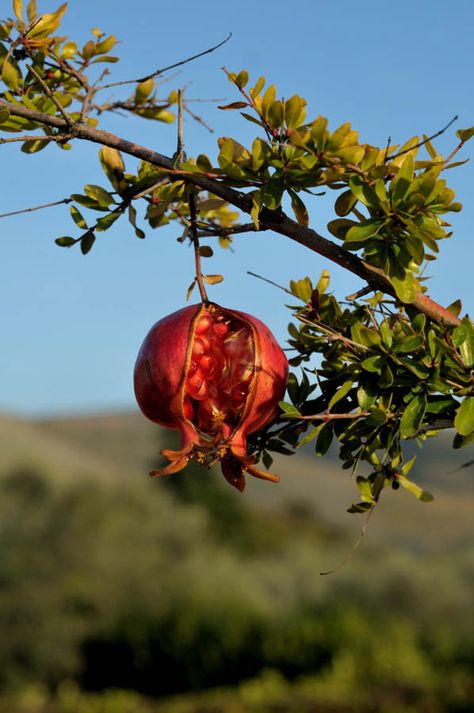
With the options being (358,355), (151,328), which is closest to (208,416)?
(151,328)

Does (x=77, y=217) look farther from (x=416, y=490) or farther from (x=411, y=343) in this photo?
(x=416, y=490)

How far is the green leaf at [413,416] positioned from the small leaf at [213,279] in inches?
15.7

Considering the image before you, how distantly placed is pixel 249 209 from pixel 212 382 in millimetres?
298

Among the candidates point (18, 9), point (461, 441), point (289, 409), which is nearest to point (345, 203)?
point (289, 409)

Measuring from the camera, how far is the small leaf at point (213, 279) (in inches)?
63.2

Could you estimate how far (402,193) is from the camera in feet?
4.66

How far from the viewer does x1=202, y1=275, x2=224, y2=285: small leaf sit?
5.27ft

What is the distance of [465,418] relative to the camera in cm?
150

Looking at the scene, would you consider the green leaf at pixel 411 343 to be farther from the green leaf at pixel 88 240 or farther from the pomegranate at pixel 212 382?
the green leaf at pixel 88 240

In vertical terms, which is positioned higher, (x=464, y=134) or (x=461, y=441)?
(x=464, y=134)

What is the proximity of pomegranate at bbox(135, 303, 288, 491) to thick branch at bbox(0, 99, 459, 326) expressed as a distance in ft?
0.54

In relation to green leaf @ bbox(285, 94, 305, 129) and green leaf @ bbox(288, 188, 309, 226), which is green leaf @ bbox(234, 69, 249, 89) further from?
green leaf @ bbox(288, 188, 309, 226)

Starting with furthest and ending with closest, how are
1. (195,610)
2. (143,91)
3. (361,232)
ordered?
(195,610)
(143,91)
(361,232)

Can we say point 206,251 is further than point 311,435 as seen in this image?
Yes
